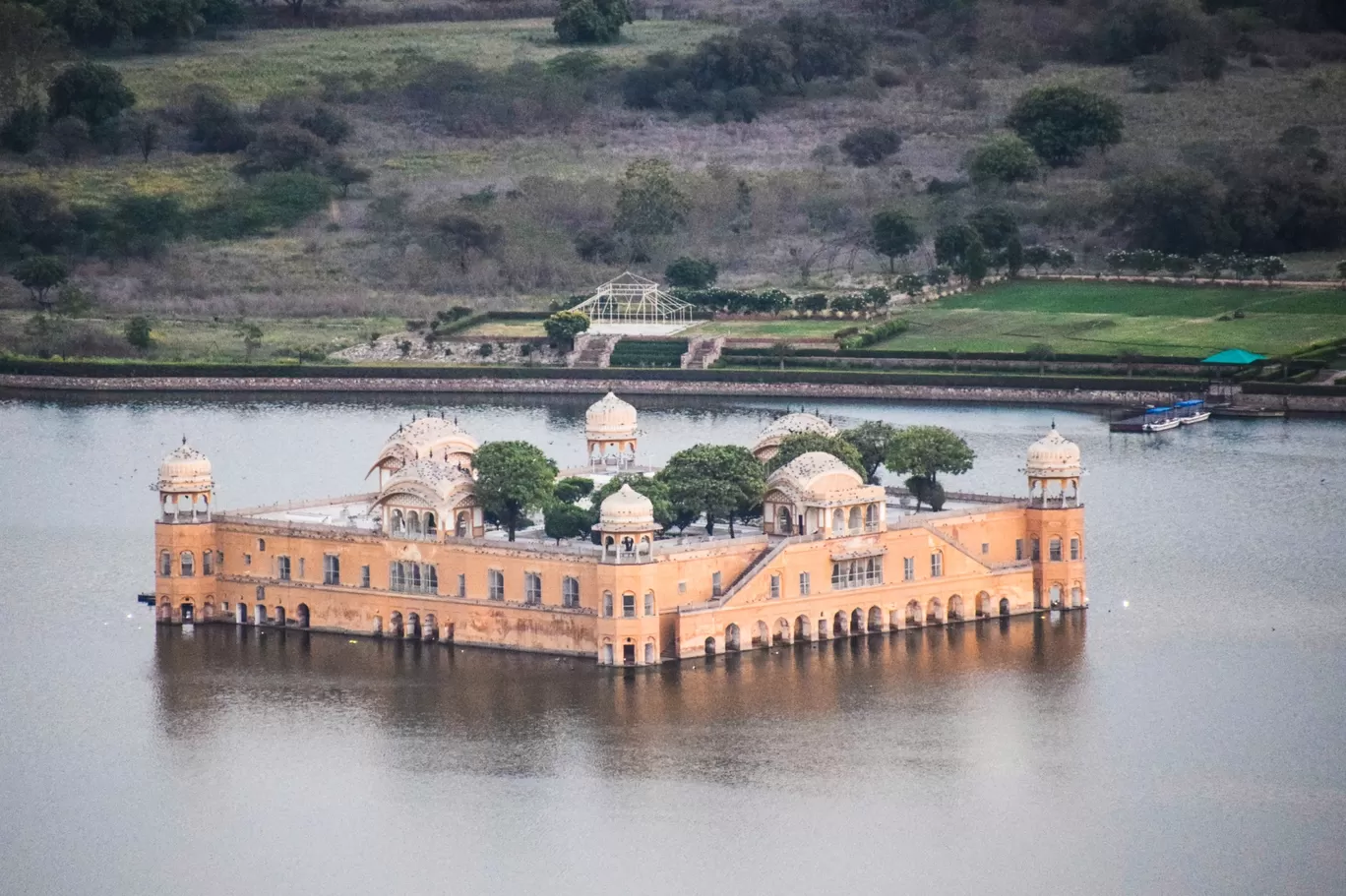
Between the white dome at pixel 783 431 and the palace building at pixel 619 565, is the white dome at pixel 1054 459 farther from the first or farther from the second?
the white dome at pixel 783 431

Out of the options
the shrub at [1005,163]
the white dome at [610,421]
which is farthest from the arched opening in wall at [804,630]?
the shrub at [1005,163]

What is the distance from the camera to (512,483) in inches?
3561

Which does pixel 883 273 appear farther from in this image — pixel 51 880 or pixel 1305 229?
pixel 51 880

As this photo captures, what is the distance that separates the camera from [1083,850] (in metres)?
73.3

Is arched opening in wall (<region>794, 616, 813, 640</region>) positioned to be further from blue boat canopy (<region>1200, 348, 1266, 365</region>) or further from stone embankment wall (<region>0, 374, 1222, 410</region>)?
blue boat canopy (<region>1200, 348, 1266, 365</region>)

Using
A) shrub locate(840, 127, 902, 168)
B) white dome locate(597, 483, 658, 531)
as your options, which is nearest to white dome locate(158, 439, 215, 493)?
white dome locate(597, 483, 658, 531)

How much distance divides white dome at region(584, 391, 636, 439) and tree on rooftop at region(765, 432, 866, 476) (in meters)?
7.10

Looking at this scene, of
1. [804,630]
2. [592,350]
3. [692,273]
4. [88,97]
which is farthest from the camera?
[88,97]

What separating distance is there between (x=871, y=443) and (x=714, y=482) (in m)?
8.64

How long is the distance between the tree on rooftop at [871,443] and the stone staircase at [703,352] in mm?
42036

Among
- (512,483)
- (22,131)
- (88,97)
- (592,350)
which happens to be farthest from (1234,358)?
(88,97)

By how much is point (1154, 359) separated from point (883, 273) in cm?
2638

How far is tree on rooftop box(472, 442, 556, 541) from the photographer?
9050 centimetres

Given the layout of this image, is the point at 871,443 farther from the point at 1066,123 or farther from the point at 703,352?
the point at 1066,123
